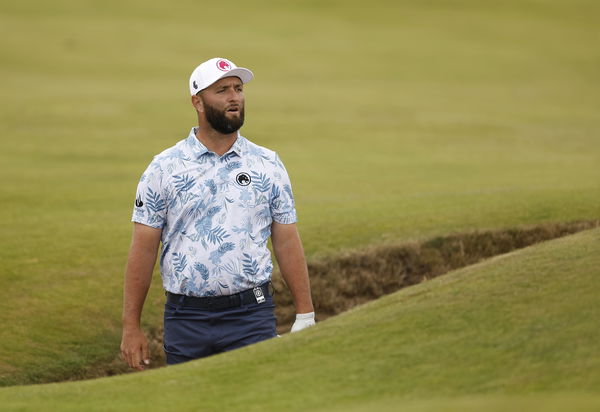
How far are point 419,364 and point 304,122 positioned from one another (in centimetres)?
1697

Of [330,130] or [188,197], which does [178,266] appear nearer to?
[188,197]

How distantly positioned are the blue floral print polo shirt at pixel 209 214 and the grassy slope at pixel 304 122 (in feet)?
8.64

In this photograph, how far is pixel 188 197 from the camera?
7.64 metres

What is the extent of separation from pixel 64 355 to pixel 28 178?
24.4 ft

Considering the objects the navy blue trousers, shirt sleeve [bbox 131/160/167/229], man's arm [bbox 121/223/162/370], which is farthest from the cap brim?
the navy blue trousers

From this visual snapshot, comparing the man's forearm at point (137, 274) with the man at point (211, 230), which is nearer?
the man at point (211, 230)

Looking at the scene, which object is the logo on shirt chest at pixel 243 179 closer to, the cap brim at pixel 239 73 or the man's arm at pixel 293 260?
the man's arm at pixel 293 260

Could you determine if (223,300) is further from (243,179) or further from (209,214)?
(243,179)

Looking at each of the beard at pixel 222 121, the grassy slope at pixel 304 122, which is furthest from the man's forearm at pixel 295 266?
the grassy slope at pixel 304 122

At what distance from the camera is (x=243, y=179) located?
775 centimetres

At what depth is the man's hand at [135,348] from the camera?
7.88 meters

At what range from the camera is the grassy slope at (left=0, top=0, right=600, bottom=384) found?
12.2 metres

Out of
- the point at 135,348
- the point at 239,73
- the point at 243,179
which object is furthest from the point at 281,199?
the point at 135,348

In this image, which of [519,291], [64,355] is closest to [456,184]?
[64,355]
